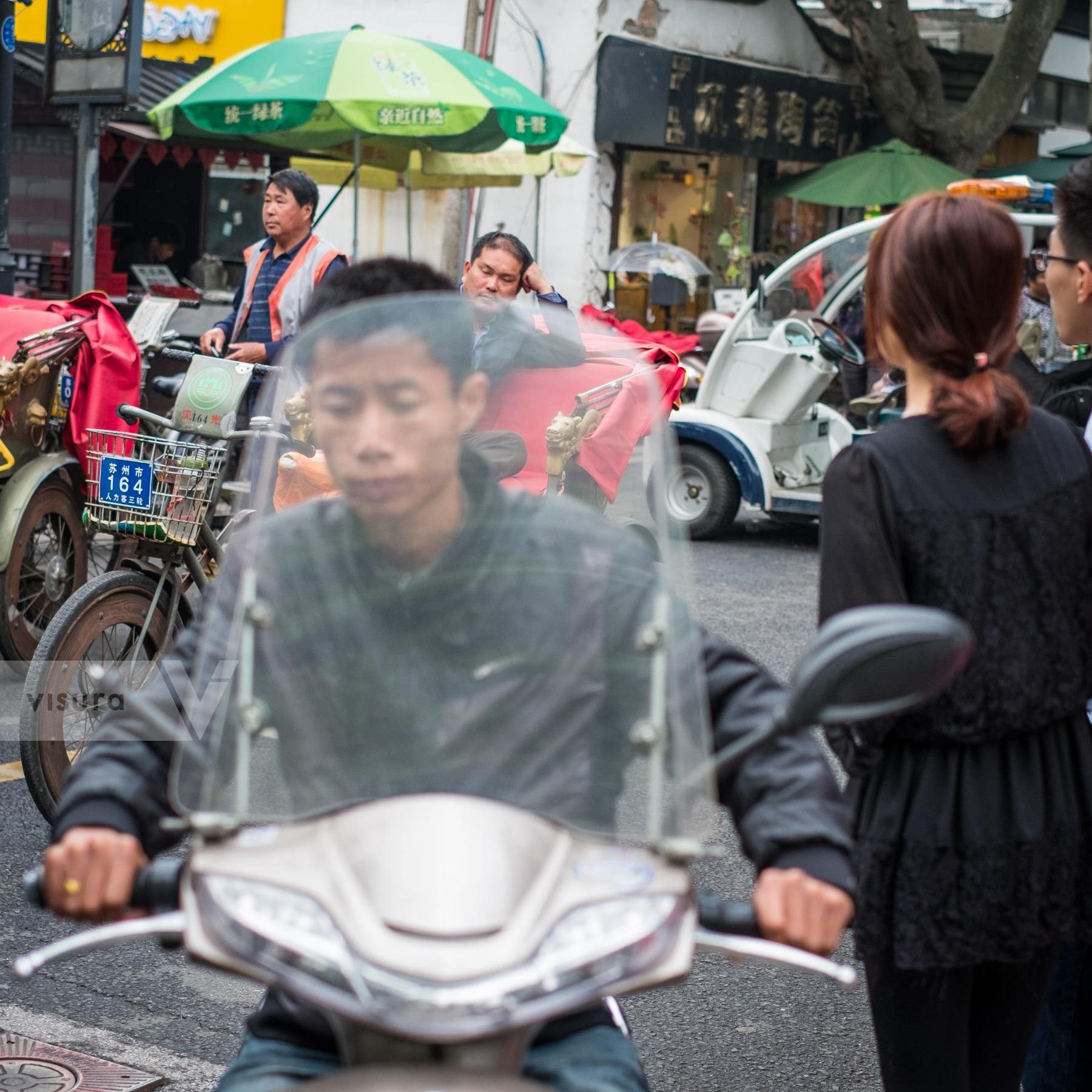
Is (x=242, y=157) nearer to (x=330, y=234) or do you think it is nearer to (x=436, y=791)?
(x=330, y=234)

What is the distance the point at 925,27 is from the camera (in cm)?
2075

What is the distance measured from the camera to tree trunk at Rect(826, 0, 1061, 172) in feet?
53.8

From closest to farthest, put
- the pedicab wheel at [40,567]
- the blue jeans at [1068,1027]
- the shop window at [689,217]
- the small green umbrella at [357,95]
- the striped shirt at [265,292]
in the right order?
the blue jeans at [1068,1027], the pedicab wheel at [40,567], the striped shirt at [265,292], the small green umbrella at [357,95], the shop window at [689,217]

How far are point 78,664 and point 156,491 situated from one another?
1.68 feet

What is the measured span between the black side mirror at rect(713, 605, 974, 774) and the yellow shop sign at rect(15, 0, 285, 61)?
638 inches

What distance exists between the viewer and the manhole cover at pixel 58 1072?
10.3ft

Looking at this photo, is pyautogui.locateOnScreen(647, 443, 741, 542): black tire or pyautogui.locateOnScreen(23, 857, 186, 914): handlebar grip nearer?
pyautogui.locateOnScreen(23, 857, 186, 914): handlebar grip

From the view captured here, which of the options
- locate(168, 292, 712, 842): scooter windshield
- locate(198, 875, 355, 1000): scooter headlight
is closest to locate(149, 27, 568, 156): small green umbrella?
locate(168, 292, 712, 842): scooter windshield

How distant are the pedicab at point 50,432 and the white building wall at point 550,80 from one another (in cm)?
1020

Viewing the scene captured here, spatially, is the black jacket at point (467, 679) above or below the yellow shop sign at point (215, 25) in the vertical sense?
below

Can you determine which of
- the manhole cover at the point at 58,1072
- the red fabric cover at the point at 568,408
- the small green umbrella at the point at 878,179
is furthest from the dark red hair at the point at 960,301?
the small green umbrella at the point at 878,179

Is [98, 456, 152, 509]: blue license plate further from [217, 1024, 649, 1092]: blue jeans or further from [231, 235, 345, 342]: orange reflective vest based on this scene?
[217, 1024, 649, 1092]: blue jeans

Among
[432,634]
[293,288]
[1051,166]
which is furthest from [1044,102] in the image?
[432,634]

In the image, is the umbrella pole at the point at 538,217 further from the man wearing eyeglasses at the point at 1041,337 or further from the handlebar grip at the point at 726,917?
the handlebar grip at the point at 726,917
